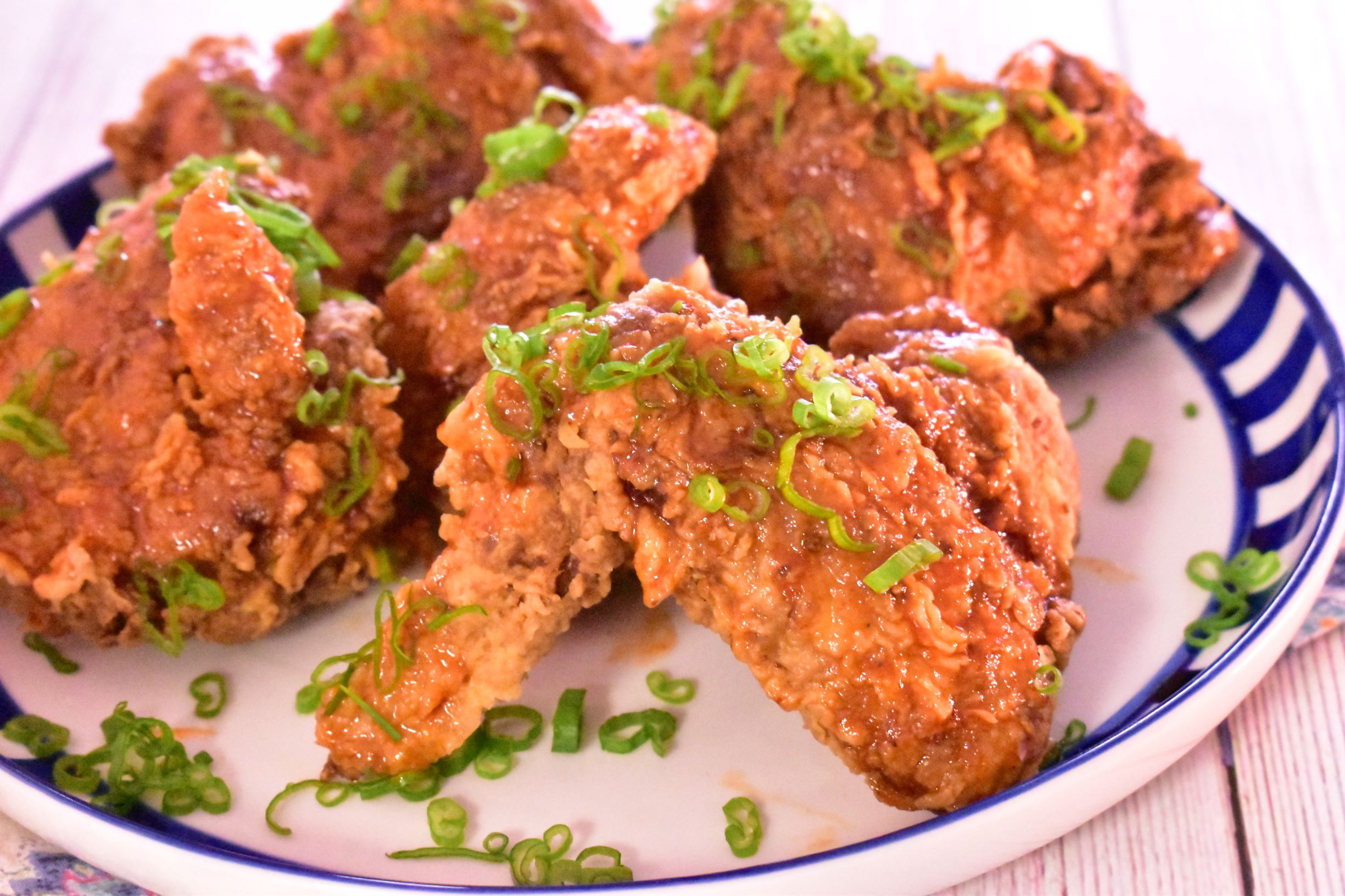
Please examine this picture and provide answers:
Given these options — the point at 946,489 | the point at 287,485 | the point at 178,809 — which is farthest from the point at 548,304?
the point at 178,809

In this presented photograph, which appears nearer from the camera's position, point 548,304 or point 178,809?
point 178,809

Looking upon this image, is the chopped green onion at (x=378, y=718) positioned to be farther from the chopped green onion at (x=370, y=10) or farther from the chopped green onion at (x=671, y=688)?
the chopped green onion at (x=370, y=10)

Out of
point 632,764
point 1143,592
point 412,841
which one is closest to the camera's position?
point 412,841

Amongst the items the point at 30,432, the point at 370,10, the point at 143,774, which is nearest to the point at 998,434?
the point at 143,774

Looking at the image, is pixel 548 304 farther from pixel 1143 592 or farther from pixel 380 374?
pixel 1143 592

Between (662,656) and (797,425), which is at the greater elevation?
(797,425)

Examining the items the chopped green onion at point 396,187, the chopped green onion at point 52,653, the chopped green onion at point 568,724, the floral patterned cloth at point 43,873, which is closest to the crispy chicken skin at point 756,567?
the chopped green onion at point 568,724

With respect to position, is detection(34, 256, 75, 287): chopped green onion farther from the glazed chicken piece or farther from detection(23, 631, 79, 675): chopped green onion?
the glazed chicken piece
